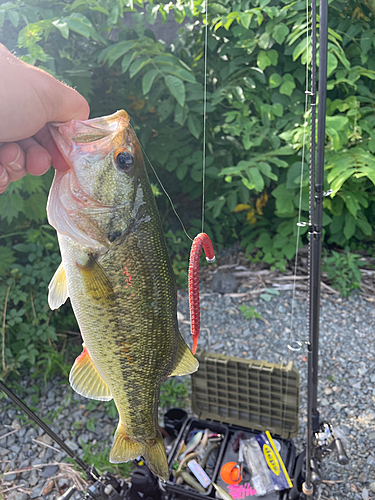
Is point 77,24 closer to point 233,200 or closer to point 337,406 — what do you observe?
point 233,200

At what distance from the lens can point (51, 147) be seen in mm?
1047

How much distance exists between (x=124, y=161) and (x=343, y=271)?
435 centimetres

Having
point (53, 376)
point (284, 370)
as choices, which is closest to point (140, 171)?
point (284, 370)

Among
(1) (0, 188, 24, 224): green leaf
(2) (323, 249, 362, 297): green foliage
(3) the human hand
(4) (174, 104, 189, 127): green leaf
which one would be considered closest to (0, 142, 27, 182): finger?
(3) the human hand

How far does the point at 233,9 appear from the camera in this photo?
4125mm

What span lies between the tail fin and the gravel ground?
2029mm

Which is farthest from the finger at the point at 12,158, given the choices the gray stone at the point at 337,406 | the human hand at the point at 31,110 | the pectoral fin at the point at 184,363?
the gray stone at the point at 337,406

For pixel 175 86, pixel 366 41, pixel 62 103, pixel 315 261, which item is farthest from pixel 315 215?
pixel 366 41

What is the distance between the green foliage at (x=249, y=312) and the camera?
4.45 meters

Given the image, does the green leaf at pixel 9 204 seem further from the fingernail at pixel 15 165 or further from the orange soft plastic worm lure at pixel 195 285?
the orange soft plastic worm lure at pixel 195 285

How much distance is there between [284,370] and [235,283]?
2.37 meters

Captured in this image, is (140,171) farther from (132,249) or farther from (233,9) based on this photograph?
(233,9)

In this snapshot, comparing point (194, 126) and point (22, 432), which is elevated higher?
point (194, 126)

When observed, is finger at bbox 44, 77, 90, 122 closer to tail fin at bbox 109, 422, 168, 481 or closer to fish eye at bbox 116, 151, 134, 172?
fish eye at bbox 116, 151, 134, 172
